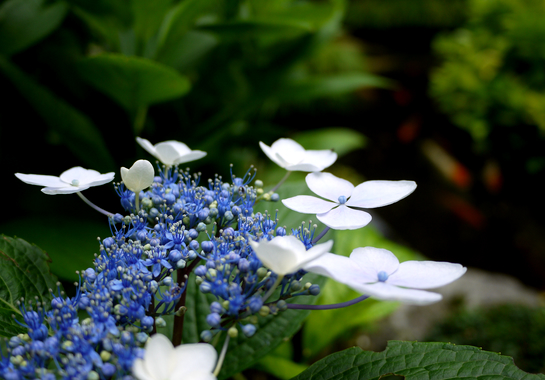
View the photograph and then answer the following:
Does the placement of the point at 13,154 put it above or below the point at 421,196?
above

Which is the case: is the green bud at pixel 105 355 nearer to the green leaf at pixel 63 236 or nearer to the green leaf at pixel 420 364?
the green leaf at pixel 420 364

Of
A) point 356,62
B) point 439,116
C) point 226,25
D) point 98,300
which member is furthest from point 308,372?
point 439,116

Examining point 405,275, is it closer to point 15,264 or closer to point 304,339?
point 15,264

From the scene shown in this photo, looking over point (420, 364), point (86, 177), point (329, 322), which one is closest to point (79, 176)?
point (86, 177)

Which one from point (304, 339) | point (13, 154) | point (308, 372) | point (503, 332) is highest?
point (13, 154)

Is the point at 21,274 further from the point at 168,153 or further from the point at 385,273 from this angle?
the point at 385,273

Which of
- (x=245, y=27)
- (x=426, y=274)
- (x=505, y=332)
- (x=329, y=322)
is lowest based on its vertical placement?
(x=505, y=332)
